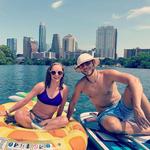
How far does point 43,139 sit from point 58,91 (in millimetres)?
1045

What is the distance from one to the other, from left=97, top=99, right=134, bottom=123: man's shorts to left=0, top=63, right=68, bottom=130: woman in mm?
787

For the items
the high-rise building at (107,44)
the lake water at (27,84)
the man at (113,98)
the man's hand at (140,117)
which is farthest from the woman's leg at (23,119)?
the high-rise building at (107,44)

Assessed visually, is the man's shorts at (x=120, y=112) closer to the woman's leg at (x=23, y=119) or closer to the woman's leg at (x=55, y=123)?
the woman's leg at (x=55, y=123)

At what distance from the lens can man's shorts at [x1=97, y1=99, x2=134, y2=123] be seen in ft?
15.6

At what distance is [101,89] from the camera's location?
16.6 ft

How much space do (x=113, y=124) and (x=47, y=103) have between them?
1235 millimetres

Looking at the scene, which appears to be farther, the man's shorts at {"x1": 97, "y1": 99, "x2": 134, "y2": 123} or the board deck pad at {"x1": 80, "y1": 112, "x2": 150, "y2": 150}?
the man's shorts at {"x1": 97, "y1": 99, "x2": 134, "y2": 123}

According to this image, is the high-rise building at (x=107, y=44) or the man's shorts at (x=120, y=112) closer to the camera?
the man's shorts at (x=120, y=112)

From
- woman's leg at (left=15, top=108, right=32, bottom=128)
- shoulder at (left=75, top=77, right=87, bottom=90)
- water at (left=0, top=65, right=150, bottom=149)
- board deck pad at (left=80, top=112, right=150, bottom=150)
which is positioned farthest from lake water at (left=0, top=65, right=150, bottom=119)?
woman's leg at (left=15, top=108, right=32, bottom=128)

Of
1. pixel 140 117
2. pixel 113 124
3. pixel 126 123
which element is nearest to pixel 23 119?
pixel 113 124

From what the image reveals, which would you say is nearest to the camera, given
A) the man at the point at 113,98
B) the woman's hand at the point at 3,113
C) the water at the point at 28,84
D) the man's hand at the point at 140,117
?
the man's hand at the point at 140,117

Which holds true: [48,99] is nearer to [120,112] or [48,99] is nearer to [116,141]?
[120,112]

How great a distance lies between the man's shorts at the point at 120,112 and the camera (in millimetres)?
4762

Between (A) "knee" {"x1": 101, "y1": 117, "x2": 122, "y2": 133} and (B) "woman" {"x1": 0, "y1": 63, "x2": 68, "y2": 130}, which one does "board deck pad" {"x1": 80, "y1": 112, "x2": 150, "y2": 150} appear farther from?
(B) "woman" {"x1": 0, "y1": 63, "x2": 68, "y2": 130}
